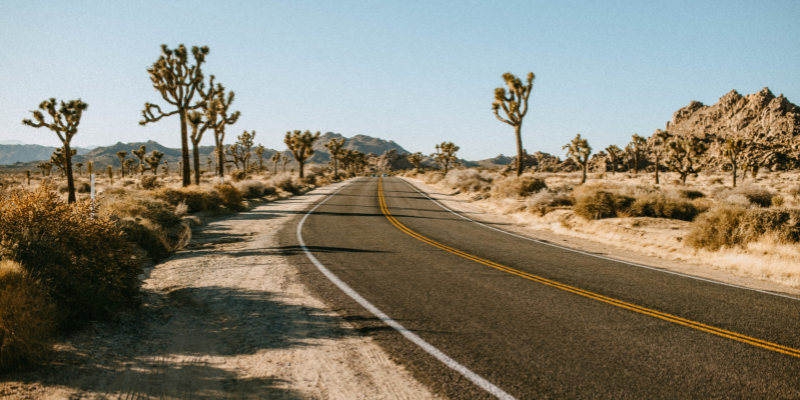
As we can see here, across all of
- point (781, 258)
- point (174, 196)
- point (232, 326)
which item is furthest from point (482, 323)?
point (174, 196)

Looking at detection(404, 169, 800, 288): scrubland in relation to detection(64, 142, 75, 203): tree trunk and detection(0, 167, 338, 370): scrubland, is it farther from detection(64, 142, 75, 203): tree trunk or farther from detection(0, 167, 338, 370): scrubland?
detection(64, 142, 75, 203): tree trunk

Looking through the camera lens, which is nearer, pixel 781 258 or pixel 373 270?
pixel 373 270

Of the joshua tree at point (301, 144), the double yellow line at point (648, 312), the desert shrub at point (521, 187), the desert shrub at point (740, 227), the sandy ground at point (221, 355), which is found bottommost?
the double yellow line at point (648, 312)

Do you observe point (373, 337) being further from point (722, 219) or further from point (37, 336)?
point (722, 219)

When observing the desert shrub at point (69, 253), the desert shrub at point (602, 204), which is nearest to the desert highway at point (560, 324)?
the desert shrub at point (69, 253)

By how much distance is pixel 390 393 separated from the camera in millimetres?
3752

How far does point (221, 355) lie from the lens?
14.9 feet

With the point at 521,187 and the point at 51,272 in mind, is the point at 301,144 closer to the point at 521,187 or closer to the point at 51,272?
the point at 521,187

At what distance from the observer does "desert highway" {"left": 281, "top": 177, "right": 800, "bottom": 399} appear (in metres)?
3.95

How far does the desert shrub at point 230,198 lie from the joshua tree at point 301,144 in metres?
33.1

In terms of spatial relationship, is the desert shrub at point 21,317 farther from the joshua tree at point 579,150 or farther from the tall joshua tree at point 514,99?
the joshua tree at point 579,150

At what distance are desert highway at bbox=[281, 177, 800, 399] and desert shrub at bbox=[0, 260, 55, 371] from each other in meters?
3.30

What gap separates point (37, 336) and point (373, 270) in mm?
5553

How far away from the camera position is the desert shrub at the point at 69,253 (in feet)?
16.0
